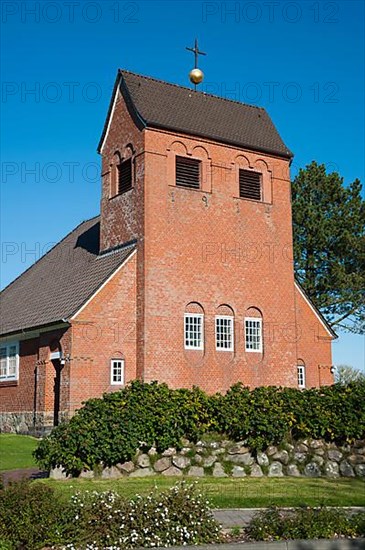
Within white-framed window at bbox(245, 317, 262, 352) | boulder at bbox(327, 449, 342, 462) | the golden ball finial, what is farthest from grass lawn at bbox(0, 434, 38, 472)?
the golden ball finial

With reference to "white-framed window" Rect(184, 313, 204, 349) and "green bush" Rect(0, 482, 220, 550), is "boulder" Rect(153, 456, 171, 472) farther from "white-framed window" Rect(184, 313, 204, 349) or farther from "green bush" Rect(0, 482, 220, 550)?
"white-framed window" Rect(184, 313, 204, 349)

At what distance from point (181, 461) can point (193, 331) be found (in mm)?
9006

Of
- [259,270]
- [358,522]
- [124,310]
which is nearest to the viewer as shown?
[358,522]

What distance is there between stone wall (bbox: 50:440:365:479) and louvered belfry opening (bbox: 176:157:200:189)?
→ 38.8 ft

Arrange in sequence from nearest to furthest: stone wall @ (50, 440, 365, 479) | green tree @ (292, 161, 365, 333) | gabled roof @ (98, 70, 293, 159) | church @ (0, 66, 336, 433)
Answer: stone wall @ (50, 440, 365, 479) < church @ (0, 66, 336, 433) < gabled roof @ (98, 70, 293, 159) < green tree @ (292, 161, 365, 333)

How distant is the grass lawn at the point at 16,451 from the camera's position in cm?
1858

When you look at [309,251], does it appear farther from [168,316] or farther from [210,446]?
[210,446]

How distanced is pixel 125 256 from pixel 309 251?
790 inches

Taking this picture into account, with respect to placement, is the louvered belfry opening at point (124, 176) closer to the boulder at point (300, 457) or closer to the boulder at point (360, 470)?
the boulder at point (300, 457)

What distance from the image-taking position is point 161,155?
82.8ft

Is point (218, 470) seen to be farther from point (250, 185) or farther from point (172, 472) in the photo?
point (250, 185)

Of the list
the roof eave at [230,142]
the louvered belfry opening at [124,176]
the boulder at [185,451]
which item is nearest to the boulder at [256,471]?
the boulder at [185,451]

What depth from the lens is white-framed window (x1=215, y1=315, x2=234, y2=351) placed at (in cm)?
2553

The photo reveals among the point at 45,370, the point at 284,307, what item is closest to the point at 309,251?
the point at 284,307
